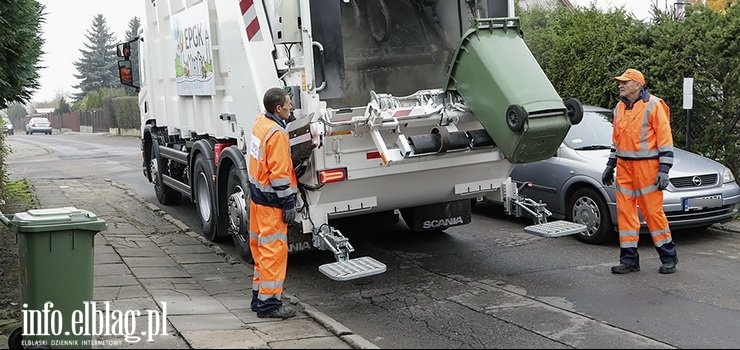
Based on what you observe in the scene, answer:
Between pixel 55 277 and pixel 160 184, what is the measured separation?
680cm

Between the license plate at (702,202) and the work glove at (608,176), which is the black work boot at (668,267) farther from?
the license plate at (702,202)

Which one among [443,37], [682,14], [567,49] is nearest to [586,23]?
[567,49]

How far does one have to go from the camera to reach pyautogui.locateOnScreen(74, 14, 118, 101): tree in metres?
56.4

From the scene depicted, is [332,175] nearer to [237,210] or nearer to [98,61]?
[237,210]

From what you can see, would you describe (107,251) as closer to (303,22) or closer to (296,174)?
(296,174)

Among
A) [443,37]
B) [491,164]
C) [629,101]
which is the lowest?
[491,164]

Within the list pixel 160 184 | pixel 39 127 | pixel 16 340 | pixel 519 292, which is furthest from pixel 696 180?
pixel 39 127

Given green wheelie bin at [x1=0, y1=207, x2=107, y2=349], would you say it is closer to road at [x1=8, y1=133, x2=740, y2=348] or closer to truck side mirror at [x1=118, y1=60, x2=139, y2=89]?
road at [x1=8, y1=133, x2=740, y2=348]

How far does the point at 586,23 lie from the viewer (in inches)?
470

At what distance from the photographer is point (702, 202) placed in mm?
7699

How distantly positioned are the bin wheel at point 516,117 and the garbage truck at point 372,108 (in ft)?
0.04

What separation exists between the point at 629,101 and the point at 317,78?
273 centimetres

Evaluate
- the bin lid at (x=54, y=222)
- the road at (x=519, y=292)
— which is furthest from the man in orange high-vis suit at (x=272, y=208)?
the bin lid at (x=54, y=222)

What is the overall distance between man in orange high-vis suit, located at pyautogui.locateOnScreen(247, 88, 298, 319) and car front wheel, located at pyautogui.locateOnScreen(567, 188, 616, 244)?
3.68m
